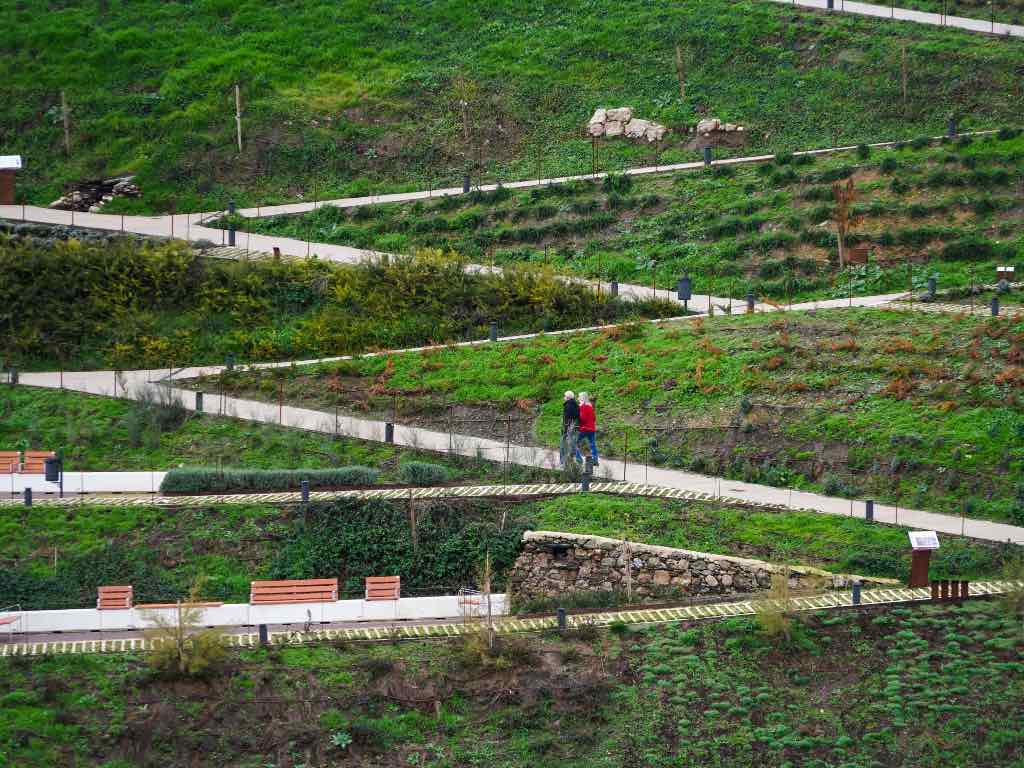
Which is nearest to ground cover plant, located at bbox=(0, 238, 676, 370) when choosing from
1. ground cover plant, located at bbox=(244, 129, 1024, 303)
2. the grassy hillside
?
ground cover plant, located at bbox=(244, 129, 1024, 303)

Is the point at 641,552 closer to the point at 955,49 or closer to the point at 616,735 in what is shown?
the point at 616,735

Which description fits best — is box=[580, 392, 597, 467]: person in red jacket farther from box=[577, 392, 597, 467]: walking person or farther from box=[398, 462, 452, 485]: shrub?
box=[398, 462, 452, 485]: shrub

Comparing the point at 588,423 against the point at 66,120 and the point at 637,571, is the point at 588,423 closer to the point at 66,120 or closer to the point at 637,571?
the point at 637,571

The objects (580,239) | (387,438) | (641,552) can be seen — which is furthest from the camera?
(580,239)

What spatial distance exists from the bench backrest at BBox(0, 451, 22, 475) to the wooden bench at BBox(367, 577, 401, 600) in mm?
8446

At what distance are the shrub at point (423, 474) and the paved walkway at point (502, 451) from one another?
129cm

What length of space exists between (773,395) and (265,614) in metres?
11.8

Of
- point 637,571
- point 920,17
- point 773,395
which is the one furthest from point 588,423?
point 920,17

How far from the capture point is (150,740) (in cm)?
2730

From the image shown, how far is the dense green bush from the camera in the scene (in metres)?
35.6

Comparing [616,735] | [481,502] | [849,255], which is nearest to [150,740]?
[616,735]

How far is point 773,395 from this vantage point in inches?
1478

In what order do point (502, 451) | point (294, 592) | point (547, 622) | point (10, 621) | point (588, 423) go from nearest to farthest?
point (10, 621), point (547, 622), point (294, 592), point (588, 423), point (502, 451)

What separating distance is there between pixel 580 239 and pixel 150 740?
2392 cm
